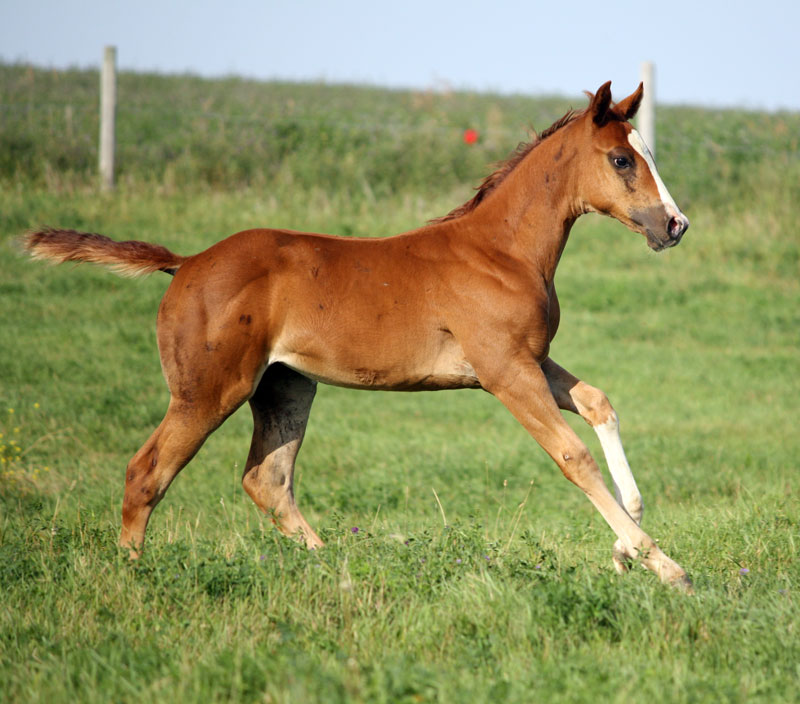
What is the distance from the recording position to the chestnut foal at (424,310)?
15.8ft

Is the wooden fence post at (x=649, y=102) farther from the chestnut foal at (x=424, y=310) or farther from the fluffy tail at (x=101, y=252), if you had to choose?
the fluffy tail at (x=101, y=252)

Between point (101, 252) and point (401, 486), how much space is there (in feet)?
9.65

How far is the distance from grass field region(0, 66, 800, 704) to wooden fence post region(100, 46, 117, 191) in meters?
0.32

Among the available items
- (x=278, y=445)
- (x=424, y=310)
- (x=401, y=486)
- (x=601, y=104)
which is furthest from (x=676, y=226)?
(x=401, y=486)

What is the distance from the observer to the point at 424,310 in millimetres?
A: 4902

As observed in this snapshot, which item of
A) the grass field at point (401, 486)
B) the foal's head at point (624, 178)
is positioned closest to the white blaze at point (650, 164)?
the foal's head at point (624, 178)

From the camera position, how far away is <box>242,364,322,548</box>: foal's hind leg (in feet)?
17.9

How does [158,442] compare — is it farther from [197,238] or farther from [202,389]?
[197,238]

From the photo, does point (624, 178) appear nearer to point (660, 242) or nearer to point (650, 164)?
point (650, 164)

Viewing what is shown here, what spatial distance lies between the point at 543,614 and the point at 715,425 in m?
5.52

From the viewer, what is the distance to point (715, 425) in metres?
8.84

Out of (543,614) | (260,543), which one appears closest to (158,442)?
(260,543)

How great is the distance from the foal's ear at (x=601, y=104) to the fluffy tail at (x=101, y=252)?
7.43 feet

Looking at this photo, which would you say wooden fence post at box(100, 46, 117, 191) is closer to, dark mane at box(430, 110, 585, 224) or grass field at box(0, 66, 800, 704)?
grass field at box(0, 66, 800, 704)
